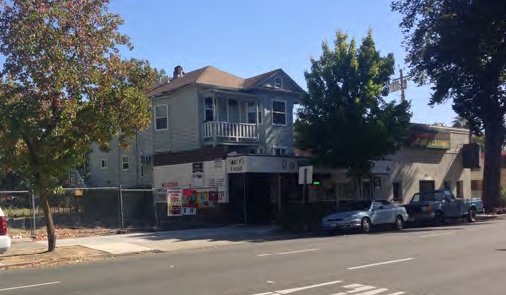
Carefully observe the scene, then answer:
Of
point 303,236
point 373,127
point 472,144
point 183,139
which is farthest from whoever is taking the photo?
point 472,144

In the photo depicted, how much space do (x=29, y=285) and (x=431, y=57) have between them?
2848 centimetres

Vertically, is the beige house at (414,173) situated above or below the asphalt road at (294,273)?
above

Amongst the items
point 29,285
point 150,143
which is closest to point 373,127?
point 150,143

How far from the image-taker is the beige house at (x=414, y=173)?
100 ft

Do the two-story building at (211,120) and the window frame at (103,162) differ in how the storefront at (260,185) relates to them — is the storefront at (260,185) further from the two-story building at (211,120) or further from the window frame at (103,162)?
the window frame at (103,162)

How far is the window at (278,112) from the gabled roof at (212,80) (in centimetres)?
181

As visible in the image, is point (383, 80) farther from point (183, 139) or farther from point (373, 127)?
point (183, 139)

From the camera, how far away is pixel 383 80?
87.4 feet

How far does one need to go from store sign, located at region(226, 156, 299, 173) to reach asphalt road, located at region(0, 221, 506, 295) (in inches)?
365

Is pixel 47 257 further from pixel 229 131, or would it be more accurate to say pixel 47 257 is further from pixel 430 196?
pixel 430 196

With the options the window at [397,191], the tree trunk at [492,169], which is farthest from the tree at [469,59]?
the window at [397,191]

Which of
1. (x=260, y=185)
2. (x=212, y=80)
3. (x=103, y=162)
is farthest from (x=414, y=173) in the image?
(x=103, y=162)

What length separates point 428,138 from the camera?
35.5m

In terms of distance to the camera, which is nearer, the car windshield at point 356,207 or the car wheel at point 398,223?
the car windshield at point 356,207
